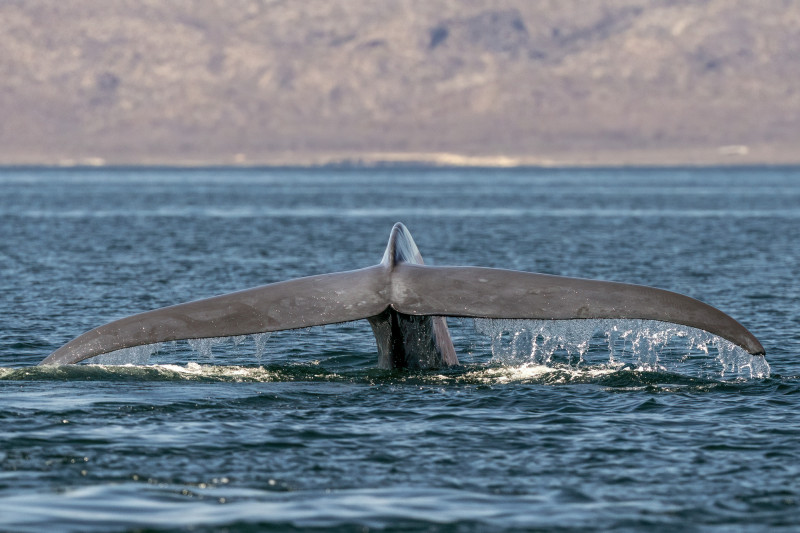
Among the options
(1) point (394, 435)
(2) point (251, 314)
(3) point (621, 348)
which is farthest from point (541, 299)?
(3) point (621, 348)

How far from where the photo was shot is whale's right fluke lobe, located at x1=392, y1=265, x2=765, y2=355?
1066 centimetres

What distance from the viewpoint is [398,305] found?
11.5 meters

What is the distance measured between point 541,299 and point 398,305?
4.05 feet

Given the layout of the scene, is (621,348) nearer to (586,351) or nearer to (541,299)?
(586,351)

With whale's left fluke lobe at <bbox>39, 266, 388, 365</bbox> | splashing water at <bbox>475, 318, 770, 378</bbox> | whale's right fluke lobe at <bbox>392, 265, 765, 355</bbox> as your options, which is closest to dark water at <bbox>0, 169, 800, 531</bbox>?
splashing water at <bbox>475, 318, 770, 378</bbox>

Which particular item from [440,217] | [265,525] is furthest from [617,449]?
[440,217]

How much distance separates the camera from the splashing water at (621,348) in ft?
38.9

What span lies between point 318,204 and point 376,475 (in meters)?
74.5

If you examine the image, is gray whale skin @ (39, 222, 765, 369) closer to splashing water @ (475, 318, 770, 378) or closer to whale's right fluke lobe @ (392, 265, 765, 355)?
whale's right fluke lobe @ (392, 265, 765, 355)

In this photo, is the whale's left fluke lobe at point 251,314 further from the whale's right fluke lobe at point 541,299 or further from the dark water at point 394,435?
the dark water at point 394,435

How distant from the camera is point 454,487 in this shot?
32.2ft

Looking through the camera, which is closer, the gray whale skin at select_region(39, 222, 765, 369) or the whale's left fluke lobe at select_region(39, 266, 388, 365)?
the gray whale skin at select_region(39, 222, 765, 369)

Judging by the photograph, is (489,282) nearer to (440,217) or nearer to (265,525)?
(265,525)

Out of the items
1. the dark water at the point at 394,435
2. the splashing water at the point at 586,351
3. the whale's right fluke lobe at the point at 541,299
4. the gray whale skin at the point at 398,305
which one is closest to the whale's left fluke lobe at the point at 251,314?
the gray whale skin at the point at 398,305
